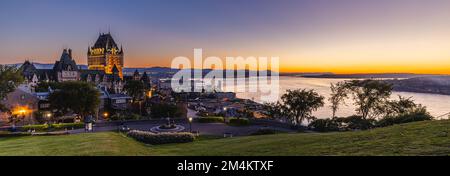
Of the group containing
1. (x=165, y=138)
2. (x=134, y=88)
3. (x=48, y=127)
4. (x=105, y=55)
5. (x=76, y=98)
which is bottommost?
(x=48, y=127)

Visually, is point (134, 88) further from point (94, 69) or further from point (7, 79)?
point (94, 69)

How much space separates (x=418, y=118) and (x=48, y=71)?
314 feet

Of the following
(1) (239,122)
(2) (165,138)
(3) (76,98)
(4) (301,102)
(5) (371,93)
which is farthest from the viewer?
(3) (76,98)

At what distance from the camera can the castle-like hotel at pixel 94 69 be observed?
271ft

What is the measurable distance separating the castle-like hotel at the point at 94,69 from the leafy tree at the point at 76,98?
1648 centimetres

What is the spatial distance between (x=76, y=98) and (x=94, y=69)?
76905mm

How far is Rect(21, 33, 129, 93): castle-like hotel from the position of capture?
82.5 metres

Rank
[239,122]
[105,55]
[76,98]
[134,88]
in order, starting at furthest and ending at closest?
[105,55] < [134,88] < [76,98] < [239,122]

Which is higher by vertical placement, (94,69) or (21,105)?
(94,69)

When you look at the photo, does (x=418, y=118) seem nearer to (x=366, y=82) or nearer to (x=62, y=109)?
(x=366, y=82)

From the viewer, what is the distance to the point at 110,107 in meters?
60.1

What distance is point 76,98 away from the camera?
3997 cm

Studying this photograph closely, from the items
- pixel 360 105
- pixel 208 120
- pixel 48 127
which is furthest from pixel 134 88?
pixel 360 105
